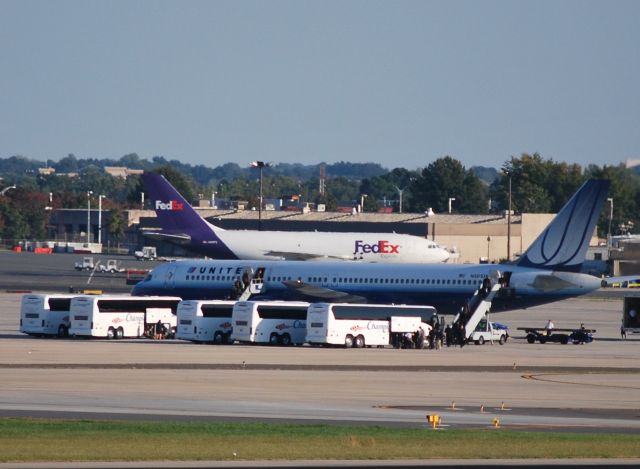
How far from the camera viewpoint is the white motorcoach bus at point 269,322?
71875 millimetres

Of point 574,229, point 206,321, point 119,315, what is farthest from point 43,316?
point 574,229

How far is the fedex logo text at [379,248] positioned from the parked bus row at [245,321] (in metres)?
51.6

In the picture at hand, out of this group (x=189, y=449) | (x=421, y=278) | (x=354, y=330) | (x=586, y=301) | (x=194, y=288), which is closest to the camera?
(x=189, y=449)

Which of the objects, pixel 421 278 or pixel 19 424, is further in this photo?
pixel 421 278

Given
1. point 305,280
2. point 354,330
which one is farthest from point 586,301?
point 354,330

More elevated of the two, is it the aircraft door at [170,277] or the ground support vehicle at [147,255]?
the ground support vehicle at [147,255]

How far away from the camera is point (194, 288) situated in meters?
88.1

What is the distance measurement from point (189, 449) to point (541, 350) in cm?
4249

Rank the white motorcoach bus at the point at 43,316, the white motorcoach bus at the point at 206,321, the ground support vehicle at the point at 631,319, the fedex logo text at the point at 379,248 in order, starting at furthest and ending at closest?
the fedex logo text at the point at 379,248
the ground support vehicle at the point at 631,319
the white motorcoach bus at the point at 43,316
the white motorcoach bus at the point at 206,321

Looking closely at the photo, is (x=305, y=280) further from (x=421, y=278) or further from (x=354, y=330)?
(x=354, y=330)

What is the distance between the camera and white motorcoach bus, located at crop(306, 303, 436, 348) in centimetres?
7119

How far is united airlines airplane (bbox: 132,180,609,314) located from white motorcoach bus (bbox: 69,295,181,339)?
28.8 feet

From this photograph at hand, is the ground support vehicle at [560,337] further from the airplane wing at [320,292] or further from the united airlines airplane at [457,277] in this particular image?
the airplane wing at [320,292]

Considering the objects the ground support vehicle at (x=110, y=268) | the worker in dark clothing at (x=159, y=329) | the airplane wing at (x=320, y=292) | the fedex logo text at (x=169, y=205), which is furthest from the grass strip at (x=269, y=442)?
the ground support vehicle at (x=110, y=268)
